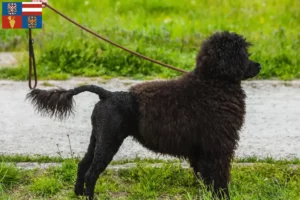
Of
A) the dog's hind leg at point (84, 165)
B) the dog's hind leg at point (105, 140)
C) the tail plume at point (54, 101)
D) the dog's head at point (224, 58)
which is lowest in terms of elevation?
the dog's hind leg at point (84, 165)

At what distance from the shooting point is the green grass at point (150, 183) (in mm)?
5246

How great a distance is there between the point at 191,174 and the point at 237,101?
0.98 m

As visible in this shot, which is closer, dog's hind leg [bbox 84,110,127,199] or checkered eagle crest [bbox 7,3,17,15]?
dog's hind leg [bbox 84,110,127,199]

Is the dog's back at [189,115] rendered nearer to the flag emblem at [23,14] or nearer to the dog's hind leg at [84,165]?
the dog's hind leg at [84,165]

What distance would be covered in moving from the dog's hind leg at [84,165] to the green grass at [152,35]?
3.97m

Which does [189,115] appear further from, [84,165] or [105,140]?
[84,165]

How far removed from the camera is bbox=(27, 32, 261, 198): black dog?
4.85 m

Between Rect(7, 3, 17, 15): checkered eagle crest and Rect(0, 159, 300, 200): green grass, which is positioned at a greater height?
Rect(7, 3, 17, 15): checkered eagle crest

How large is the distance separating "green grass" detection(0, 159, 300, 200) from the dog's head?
0.89 metres

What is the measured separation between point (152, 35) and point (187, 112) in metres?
5.51

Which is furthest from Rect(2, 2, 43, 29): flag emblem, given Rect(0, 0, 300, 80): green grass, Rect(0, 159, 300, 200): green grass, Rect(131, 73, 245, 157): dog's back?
Rect(0, 0, 300, 80): green grass

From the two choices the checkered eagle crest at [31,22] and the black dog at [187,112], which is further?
the checkered eagle crest at [31,22]

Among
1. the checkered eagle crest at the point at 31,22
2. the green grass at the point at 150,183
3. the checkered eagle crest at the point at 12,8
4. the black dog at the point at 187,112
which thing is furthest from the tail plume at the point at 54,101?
the checkered eagle crest at the point at 12,8

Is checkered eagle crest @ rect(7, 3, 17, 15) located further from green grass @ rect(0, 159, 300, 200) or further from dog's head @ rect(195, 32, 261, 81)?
dog's head @ rect(195, 32, 261, 81)
